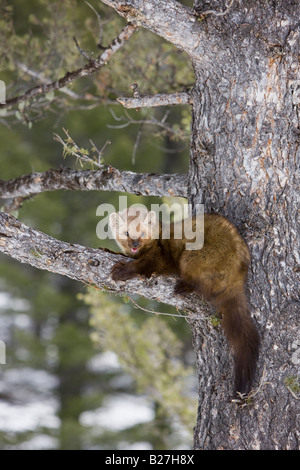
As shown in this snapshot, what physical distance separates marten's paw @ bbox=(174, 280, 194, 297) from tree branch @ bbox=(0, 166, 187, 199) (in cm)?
79

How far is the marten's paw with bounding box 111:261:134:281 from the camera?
3.36m

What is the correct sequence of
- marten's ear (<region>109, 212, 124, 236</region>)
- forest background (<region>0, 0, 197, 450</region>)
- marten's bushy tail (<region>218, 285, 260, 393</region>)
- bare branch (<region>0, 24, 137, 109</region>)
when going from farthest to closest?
1. forest background (<region>0, 0, 197, 450</region>)
2. marten's ear (<region>109, 212, 124, 236</region>)
3. bare branch (<region>0, 24, 137, 109</region>)
4. marten's bushy tail (<region>218, 285, 260, 393</region>)

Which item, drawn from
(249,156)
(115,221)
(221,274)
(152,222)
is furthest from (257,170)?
(115,221)

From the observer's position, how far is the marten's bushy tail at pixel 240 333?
10.3 ft

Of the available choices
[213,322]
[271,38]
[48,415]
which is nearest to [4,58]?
[271,38]

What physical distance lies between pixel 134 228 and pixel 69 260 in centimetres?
99

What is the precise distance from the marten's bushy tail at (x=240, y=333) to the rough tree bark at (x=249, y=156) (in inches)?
2.4

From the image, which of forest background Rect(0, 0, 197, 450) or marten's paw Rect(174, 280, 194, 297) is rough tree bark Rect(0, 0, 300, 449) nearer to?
marten's paw Rect(174, 280, 194, 297)

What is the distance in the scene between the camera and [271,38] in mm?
3318

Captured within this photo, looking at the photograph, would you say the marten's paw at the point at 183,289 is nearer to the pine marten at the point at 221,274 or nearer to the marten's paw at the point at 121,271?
the pine marten at the point at 221,274

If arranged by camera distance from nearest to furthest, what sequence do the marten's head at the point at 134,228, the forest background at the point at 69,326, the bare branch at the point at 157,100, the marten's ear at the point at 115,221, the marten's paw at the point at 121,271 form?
the marten's paw at the point at 121,271
the bare branch at the point at 157,100
the marten's head at the point at 134,228
the marten's ear at the point at 115,221
the forest background at the point at 69,326

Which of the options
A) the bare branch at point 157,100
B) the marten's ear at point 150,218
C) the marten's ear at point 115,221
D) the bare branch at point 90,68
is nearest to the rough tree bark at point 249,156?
the bare branch at point 157,100

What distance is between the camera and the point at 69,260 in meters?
3.31

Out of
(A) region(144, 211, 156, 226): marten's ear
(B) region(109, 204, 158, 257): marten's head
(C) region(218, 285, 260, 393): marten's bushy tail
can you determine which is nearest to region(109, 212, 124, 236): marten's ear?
(B) region(109, 204, 158, 257): marten's head
